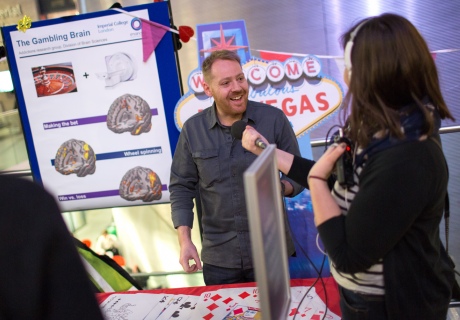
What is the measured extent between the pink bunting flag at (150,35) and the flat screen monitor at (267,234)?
1839 millimetres

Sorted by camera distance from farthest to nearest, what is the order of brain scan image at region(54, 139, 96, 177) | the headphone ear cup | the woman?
brain scan image at region(54, 139, 96, 177), the headphone ear cup, the woman

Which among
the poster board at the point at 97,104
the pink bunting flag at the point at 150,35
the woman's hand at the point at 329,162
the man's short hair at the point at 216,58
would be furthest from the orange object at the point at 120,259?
the woman's hand at the point at 329,162

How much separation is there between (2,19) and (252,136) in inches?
92.0

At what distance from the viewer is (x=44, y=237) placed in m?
0.67

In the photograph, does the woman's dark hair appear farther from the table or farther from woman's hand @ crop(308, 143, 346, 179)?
the table

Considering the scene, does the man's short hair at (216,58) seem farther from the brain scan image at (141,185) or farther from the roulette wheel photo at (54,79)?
the roulette wheel photo at (54,79)

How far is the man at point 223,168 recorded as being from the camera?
2.22 meters

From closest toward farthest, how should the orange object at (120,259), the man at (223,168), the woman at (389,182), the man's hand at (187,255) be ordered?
the woman at (389,182) < the man's hand at (187,255) < the man at (223,168) < the orange object at (120,259)

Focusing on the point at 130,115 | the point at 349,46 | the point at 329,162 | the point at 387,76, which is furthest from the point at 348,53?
the point at 130,115

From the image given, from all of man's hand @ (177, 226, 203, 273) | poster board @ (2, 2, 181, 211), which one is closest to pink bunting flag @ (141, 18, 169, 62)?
poster board @ (2, 2, 181, 211)

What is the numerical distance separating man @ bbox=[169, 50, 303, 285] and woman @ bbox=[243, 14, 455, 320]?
3.23 feet

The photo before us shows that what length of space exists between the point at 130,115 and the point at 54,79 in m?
0.54

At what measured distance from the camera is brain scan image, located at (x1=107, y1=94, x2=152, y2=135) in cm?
287

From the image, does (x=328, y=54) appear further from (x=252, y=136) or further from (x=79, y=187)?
(x=79, y=187)
